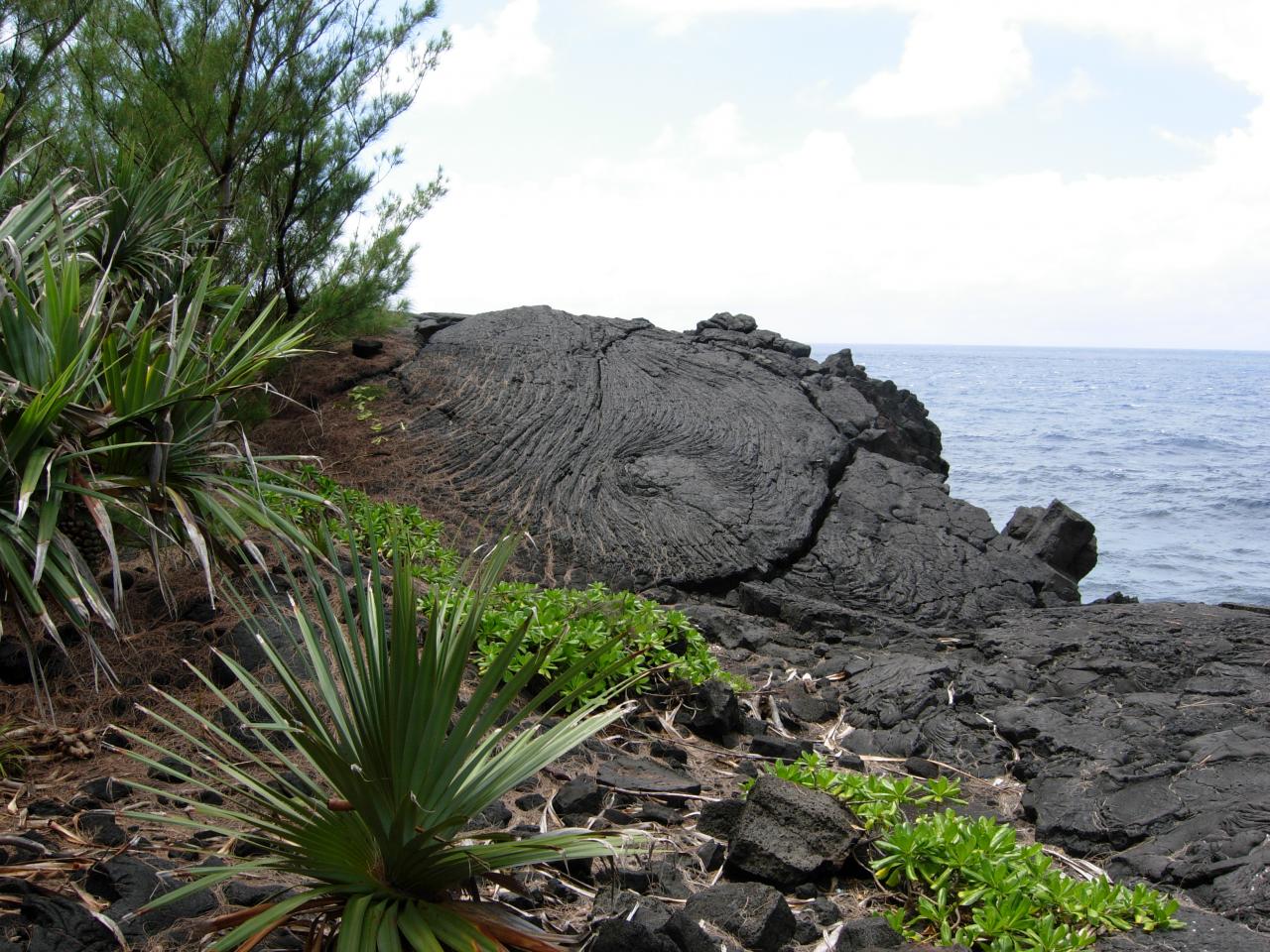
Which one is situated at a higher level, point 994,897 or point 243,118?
point 243,118

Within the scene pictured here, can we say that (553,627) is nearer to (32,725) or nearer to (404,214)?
(32,725)

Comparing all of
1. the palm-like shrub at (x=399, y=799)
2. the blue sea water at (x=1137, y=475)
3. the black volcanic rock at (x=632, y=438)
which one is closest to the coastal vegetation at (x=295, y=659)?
the palm-like shrub at (x=399, y=799)

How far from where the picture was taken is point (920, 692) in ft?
20.6

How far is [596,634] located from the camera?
528cm

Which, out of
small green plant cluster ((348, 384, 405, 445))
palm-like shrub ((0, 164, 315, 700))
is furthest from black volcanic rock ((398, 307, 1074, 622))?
palm-like shrub ((0, 164, 315, 700))

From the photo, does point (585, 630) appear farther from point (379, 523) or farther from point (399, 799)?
point (399, 799)

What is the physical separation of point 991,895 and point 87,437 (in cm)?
326

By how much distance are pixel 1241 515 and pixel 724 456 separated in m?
20.3

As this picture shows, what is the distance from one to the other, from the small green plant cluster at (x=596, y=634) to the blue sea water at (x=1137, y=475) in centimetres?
1383

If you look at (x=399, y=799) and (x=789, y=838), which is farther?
(x=789, y=838)

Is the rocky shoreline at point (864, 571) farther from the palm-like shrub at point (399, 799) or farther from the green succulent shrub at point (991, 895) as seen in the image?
the palm-like shrub at point (399, 799)

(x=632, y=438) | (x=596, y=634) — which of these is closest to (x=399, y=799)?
(x=596, y=634)

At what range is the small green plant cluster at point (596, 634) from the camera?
16.9 feet

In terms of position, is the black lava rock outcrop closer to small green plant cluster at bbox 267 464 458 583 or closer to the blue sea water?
small green plant cluster at bbox 267 464 458 583
